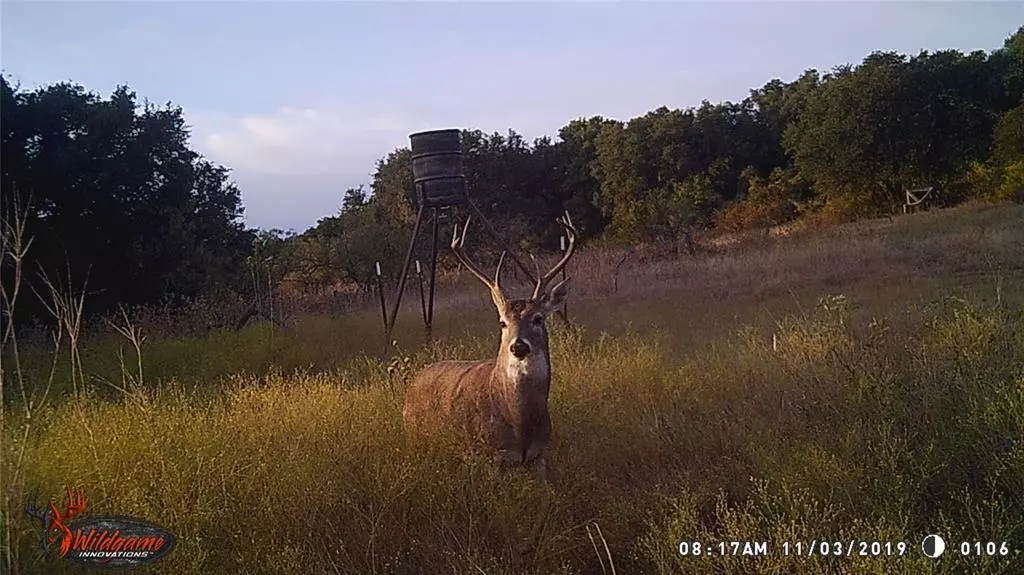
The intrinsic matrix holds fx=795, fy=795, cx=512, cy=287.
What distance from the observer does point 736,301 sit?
509 inches

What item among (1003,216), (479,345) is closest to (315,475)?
(479,345)

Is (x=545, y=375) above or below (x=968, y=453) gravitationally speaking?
above

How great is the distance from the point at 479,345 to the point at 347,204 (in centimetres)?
2123

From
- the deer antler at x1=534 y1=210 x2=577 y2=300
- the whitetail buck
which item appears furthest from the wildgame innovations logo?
the deer antler at x1=534 y1=210 x2=577 y2=300

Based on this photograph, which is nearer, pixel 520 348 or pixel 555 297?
pixel 520 348

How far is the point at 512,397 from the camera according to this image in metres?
5.31

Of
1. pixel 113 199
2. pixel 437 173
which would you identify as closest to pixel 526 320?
pixel 437 173

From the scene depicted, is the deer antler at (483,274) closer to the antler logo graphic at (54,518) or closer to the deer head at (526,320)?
the deer head at (526,320)

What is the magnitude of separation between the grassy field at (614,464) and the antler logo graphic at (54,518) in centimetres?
7

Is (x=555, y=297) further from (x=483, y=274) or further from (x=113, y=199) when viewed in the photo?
(x=113, y=199)

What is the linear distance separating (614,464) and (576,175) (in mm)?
31987

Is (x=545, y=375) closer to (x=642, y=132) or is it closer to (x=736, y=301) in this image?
(x=736, y=301)

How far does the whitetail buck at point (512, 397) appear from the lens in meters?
5.23

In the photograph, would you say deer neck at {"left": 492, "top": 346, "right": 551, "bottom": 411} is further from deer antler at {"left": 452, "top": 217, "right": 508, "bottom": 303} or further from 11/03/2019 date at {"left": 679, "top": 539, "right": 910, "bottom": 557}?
11/03/2019 date at {"left": 679, "top": 539, "right": 910, "bottom": 557}
